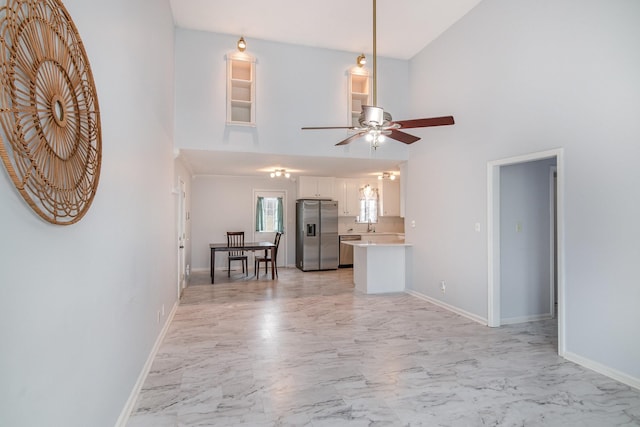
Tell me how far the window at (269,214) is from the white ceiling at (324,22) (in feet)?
9.69

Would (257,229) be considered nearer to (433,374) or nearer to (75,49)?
(433,374)

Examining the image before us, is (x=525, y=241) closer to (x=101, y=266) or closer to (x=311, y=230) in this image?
(x=101, y=266)

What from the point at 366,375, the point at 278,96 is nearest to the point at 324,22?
the point at 278,96

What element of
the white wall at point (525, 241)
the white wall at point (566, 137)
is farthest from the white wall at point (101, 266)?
the white wall at point (525, 241)

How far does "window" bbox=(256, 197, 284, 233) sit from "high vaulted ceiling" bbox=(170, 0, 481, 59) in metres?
4.24

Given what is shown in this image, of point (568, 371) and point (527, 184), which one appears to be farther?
point (527, 184)

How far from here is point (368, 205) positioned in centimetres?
897

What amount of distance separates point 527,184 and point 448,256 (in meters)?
1.37

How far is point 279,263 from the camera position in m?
8.73

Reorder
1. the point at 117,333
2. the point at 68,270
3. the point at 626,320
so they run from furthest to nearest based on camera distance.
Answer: the point at 626,320, the point at 117,333, the point at 68,270

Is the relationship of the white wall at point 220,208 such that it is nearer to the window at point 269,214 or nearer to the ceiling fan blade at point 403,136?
the window at point 269,214

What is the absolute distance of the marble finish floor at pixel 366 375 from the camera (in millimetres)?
2271

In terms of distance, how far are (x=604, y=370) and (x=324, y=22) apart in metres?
4.89

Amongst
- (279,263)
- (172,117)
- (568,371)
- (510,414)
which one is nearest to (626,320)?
(568,371)
